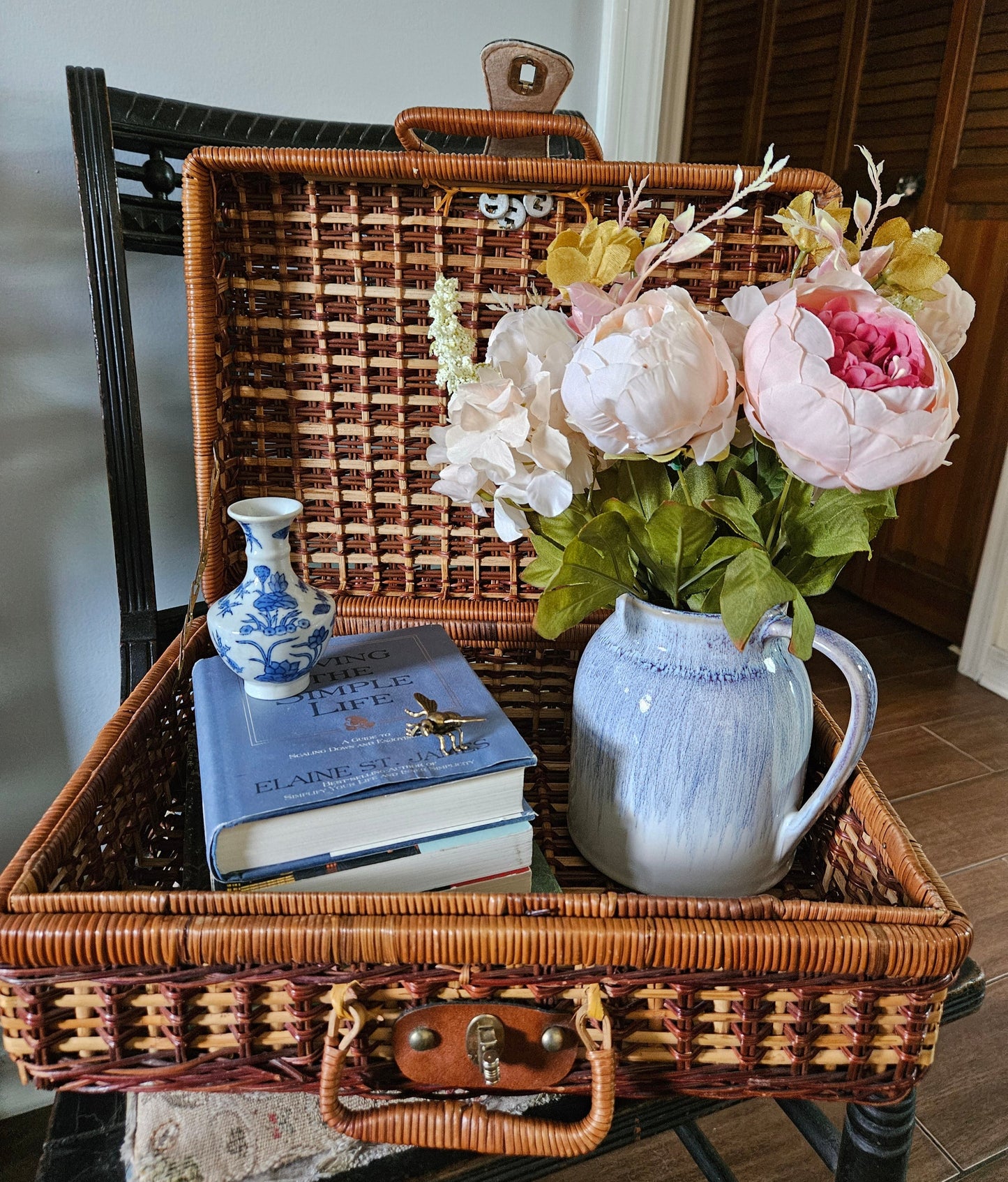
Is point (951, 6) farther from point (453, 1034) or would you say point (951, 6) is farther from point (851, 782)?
point (453, 1034)

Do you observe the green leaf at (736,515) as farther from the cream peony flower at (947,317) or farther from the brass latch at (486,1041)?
the brass latch at (486,1041)

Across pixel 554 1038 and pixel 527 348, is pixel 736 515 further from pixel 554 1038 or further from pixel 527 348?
pixel 554 1038

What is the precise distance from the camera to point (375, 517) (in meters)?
0.82

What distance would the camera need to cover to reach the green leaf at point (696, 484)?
0.54m

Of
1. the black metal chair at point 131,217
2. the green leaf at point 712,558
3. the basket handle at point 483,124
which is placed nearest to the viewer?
the green leaf at point 712,558

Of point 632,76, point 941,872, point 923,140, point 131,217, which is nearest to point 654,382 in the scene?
point 131,217

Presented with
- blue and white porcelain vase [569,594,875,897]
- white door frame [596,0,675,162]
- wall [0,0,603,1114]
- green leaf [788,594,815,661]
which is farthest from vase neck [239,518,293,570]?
white door frame [596,0,675,162]

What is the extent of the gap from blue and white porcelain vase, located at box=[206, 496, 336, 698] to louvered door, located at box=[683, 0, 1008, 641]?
209cm

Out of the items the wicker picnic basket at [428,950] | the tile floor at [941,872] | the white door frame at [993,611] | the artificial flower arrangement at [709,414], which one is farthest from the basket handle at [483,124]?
the white door frame at [993,611]

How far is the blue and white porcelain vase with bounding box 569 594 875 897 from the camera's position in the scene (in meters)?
0.54

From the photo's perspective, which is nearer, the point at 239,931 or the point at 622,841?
the point at 239,931

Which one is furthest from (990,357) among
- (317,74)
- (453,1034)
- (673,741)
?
(453,1034)

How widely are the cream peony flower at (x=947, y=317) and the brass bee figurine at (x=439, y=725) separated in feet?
1.16

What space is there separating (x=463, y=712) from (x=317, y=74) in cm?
76
